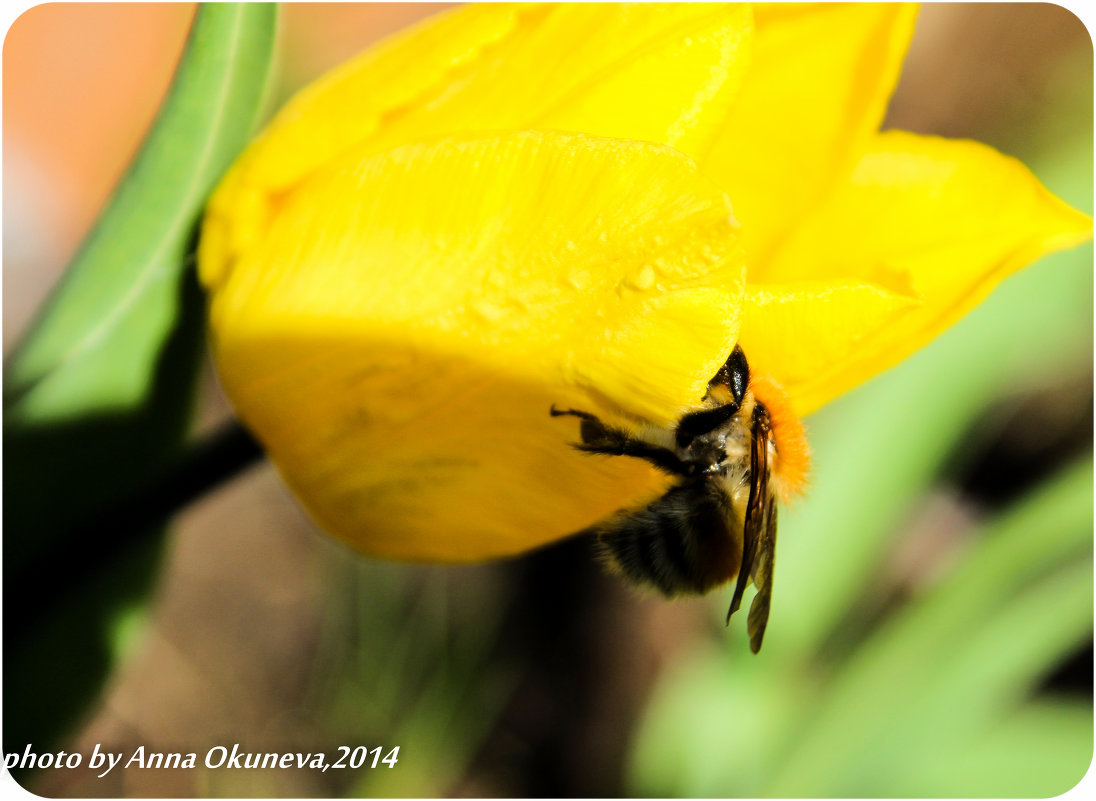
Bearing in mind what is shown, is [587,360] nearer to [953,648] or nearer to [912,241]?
[912,241]

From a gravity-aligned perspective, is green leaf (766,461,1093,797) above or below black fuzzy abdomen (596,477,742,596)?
below

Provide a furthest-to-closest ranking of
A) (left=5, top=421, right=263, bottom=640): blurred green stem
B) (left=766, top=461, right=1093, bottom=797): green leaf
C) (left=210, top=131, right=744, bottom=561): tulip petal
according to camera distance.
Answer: (left=766, top=461, right=1093, bottom=797): green leaf
(left=5, top=421, right=263, bottom=640): blurred green stem
(left=210, top=131, right=744, bottom=561): tulip petal

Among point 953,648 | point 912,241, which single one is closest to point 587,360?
point 912,241

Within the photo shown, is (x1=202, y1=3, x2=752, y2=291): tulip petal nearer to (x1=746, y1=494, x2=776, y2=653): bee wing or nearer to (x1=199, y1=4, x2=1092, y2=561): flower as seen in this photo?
(x1=199, y1=4, x2=1092, y2=561): flower

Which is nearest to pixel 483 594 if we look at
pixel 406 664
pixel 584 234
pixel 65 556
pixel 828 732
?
pixel 406 664

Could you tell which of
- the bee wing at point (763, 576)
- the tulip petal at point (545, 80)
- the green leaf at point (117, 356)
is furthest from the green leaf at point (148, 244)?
the bee wing at point (763, 576)

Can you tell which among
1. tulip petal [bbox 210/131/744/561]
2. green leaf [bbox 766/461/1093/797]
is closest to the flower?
tulip petal [bbox 210/131/744/561]

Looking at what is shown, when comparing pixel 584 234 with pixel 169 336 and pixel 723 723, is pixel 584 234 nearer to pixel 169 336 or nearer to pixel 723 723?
pixel 169 336
